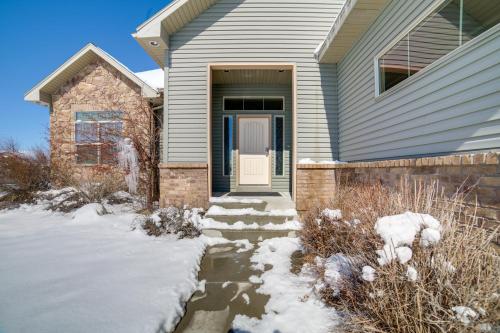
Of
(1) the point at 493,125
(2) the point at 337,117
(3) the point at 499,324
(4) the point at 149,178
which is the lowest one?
(3) the point at 499,324

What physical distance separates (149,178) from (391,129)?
18.2 feet

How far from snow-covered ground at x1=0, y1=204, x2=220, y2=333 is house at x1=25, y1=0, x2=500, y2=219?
2.02 m

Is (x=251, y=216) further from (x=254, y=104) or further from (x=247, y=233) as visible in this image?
(x=254, y=104)

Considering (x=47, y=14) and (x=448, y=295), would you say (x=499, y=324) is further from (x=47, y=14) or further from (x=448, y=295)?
(x=47, y=14)

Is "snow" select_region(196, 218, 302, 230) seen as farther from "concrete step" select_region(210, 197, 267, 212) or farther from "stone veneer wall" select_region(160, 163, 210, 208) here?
"stone veneer wall" select_region(160, 163, 210, 208)

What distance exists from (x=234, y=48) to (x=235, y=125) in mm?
2392

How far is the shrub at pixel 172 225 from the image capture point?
450 centimetres

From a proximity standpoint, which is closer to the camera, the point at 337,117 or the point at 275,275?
the point at 275,275

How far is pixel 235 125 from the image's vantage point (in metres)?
7.79

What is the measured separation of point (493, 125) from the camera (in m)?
2.39

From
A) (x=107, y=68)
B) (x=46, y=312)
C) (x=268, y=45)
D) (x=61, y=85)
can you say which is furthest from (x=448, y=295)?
(x=61, y=85)

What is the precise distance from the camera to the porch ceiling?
674 cm

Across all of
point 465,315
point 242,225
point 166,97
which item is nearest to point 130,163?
point 166,97

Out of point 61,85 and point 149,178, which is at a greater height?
point 61,85
